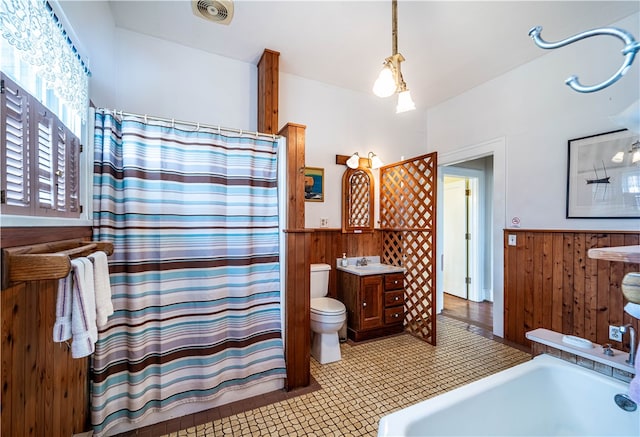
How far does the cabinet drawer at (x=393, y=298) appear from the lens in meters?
2.96

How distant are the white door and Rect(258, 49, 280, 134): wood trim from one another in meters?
3.22

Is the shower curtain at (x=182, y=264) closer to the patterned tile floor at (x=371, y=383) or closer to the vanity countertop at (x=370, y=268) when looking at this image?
the patterned tile floor at (x=371, y=383)

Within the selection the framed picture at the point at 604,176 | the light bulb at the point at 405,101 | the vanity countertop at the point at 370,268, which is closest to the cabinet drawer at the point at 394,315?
the vanity countertop at the point at 370,268

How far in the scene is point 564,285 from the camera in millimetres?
2424

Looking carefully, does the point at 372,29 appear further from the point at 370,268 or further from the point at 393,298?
the point at 393,298

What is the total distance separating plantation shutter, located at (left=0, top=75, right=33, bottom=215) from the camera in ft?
2.77

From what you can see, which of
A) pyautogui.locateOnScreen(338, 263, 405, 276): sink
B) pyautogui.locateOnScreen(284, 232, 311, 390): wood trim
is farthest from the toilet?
pyautogui.locateOnScreen(338, 263, 405, 276): sink

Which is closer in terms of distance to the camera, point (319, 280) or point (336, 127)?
point (319, 280)

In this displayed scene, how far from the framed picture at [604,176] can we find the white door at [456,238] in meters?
2.04

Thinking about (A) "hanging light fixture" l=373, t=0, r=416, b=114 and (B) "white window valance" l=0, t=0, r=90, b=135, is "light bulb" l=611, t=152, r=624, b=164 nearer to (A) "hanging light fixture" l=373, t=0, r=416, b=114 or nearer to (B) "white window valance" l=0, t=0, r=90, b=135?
(A) "hanging light fixture" l=373, t=0, r=416, b=114

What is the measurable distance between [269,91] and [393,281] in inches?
91.5

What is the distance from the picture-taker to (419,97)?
11.4 ft

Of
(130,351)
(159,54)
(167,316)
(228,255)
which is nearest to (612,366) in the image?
(228,255)

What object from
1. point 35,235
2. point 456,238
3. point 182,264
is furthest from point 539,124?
point 35,235
